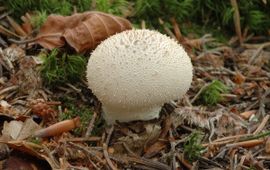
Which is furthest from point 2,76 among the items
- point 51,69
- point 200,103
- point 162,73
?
point 200,103

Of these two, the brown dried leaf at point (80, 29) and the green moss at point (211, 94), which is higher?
the brown dried leaf at point (80, 29)

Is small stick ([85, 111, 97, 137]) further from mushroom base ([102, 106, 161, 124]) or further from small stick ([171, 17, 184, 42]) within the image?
small stick ([171, 17, 184, 42])

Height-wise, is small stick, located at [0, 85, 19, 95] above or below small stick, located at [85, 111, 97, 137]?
above

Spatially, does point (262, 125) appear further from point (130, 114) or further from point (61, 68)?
point (61, 68)

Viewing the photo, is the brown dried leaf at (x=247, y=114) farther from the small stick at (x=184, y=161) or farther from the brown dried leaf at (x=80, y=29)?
the brown dried leaf at (x=80, y=29)

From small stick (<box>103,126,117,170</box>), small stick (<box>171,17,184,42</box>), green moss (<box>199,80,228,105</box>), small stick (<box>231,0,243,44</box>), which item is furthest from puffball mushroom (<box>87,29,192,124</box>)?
small stick (<box>231,0,243,44</box>)

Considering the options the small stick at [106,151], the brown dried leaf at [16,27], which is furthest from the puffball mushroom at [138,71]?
the brown dried leaf at [16,27]

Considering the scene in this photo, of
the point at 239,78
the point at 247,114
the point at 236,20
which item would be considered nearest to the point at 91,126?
the point at 247,114
